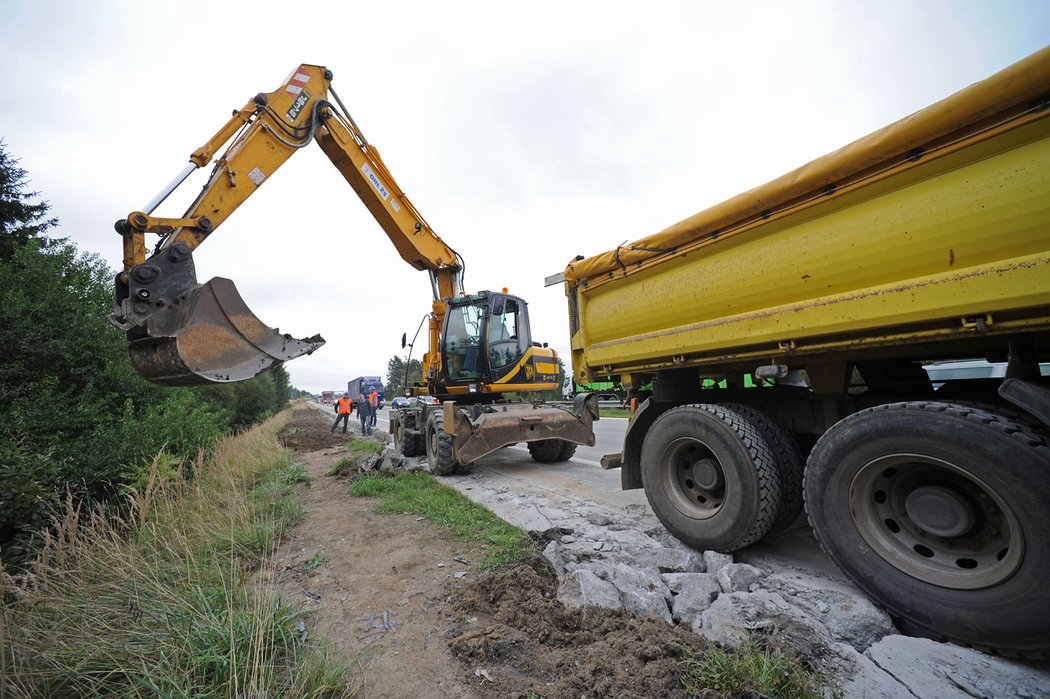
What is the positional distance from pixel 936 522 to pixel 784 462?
2.98 ft

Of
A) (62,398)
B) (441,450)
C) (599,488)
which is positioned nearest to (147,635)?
(599,488)

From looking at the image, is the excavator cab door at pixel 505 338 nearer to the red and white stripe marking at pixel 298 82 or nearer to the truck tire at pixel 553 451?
the truck tire at pixel 553 451

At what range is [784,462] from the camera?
315cm

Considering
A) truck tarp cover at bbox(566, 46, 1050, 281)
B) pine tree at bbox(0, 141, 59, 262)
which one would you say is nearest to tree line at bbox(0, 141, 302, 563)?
pine tree at bbox(0, 141, 59, 262)

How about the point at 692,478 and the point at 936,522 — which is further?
the point at 692,478

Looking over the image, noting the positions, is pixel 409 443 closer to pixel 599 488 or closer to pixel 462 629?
pixel 599 488

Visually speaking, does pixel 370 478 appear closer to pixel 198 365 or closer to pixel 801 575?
pixel 198 365

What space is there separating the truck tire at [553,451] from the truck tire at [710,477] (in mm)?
4478

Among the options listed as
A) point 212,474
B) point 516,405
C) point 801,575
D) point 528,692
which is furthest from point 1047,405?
point 212,474

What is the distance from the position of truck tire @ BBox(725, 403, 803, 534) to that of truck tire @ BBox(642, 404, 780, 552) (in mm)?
70

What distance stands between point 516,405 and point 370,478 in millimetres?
2644

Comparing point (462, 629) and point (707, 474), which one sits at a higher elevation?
point (707, 474)

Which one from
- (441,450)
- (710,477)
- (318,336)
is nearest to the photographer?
(710,477)

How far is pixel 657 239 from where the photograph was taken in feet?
11.8
